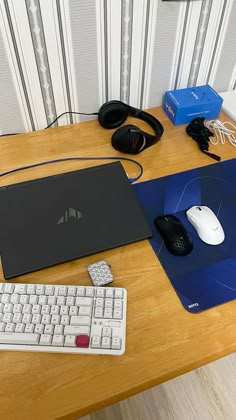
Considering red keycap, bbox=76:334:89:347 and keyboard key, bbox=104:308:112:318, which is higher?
red keycap, bbox=76:334:89:347

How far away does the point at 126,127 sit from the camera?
33.9 inches

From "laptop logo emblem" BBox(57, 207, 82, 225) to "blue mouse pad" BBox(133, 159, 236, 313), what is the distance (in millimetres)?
161

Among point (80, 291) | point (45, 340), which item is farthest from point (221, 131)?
point (45, 340)

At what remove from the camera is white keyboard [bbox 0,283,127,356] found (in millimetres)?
529

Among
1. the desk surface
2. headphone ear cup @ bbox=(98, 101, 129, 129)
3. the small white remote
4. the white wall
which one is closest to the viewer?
the desk surface

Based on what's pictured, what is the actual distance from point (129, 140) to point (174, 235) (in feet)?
1.01

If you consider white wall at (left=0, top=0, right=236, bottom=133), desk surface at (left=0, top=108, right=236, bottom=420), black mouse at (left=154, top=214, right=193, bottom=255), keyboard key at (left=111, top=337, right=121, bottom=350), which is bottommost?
desk surface at (left=0, top=108, right=236, bottom=420)

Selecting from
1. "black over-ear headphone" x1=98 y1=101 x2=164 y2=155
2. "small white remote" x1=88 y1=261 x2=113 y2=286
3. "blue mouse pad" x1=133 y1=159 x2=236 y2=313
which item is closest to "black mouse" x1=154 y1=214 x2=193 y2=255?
"blue mouse pad" x1=133 y1=159 x2=236 y2=313

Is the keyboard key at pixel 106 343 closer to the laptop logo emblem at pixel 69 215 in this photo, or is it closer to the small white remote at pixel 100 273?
the small white remote at pixel 100 273

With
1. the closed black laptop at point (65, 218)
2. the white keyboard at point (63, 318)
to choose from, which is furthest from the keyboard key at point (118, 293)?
the closed black laptop at point (65, 218)

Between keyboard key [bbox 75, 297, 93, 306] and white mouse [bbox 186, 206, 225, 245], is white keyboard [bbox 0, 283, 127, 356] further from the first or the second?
white mouse [bbox 186, 206, 225, 245]

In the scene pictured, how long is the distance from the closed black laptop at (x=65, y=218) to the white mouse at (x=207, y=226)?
11 centimetres

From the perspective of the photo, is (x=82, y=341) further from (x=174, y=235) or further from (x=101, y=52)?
(x=101, y=52)

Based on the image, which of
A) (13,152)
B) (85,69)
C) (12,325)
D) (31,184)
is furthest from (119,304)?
(85,69)
